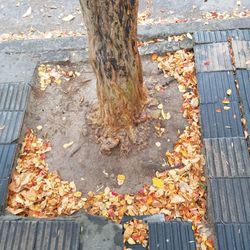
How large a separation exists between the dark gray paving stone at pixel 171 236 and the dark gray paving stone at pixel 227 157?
23.0 inches

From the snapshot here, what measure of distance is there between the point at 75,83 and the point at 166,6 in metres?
2.17

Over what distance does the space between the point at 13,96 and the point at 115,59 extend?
166 cm

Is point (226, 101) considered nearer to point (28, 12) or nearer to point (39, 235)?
point (39, 235)

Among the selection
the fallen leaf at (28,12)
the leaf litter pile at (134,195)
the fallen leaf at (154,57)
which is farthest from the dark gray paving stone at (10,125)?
the fallen leaf at (28,12)

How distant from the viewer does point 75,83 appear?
4449 mm

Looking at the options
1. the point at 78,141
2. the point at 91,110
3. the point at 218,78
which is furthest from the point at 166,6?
the point at 78,141

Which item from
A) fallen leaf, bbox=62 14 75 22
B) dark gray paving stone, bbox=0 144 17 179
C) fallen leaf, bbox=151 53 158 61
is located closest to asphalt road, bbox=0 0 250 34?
fallen leaf, bbox=62 14 75 22

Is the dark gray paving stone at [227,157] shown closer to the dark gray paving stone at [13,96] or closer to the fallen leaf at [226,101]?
the fallen leaf at [226,101]

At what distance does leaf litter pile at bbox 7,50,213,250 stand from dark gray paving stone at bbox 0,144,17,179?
0.33 feet

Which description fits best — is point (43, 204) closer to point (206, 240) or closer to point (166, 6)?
point (206, 240)

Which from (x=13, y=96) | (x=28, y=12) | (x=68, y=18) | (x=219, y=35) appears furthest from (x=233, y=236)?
(x=28, y=12)

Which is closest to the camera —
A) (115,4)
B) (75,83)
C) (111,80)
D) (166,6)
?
(115,4)

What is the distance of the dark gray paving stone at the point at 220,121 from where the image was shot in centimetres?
359

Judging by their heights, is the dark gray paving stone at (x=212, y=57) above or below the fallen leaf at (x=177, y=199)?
above
